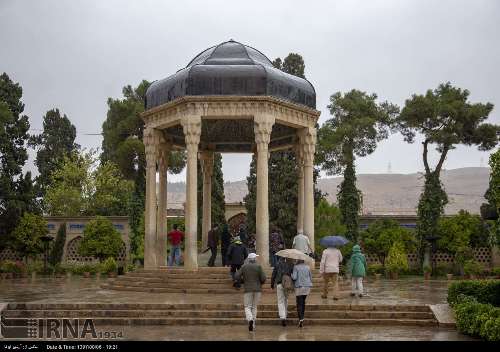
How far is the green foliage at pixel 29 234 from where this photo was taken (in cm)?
3338

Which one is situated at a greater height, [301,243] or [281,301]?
[301,243]

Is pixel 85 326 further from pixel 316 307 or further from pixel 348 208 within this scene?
pixel 348 208

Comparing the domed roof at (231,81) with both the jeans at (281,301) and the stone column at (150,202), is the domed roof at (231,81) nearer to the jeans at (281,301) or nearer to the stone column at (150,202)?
the stone column at (150,202)

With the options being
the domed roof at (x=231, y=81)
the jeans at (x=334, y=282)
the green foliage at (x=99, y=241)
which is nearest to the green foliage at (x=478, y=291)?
the jeans at (x=334, y=282)

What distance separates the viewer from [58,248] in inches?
1384

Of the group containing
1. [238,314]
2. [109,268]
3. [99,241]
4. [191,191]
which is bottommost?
[109,268]

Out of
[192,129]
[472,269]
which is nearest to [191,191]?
[192,129]

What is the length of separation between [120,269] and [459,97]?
2286 centimetres

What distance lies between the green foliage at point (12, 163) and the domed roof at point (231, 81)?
16088 millimetres

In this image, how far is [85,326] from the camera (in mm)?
12047

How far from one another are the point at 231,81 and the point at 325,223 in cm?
1456

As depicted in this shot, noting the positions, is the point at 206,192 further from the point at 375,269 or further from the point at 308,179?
the point at 375,269
